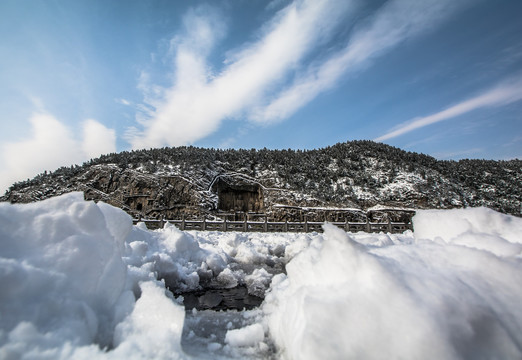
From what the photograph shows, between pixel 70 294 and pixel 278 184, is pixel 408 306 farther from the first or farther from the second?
pixel 278 184

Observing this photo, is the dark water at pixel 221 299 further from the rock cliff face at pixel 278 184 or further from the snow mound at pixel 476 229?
the rock cliff face at pixel 278 184

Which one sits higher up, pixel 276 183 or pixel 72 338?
pixel 276 183

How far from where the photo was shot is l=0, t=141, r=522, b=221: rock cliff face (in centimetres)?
2964

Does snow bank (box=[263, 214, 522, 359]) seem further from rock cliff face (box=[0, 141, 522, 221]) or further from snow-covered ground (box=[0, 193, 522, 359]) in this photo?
rock cliff face (box=[0, 141, 522, 221])

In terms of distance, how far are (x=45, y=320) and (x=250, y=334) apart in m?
2.06

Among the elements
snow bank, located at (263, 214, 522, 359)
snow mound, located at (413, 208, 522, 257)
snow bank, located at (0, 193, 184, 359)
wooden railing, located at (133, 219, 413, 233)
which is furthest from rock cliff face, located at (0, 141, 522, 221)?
snow bank, located at (263, 214, 522, 359)

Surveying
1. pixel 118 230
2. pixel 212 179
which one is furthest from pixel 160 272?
pixel 212 179

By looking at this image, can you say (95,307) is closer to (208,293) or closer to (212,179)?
(208,293)

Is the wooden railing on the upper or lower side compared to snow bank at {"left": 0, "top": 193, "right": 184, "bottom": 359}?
lower

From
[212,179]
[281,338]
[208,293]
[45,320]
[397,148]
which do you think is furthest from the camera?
[397,148]

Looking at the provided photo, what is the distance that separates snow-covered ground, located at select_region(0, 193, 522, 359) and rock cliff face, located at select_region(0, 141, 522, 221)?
87.0 feet

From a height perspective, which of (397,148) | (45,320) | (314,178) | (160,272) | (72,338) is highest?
(397,148)

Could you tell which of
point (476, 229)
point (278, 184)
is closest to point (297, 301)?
point (476, 229)

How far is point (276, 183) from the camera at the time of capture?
110 ft
